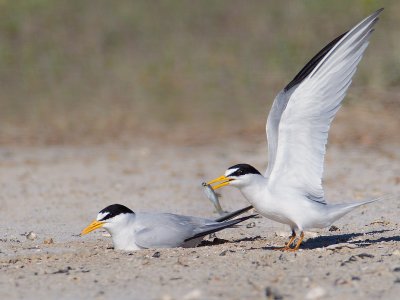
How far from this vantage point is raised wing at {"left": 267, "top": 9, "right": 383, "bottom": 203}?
21.3 feet

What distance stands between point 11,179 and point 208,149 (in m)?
3.30

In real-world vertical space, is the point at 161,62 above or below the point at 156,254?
above

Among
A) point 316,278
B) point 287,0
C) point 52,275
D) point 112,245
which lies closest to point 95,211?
point 112,245

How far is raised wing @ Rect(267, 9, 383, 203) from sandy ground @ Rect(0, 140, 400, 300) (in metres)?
0.52

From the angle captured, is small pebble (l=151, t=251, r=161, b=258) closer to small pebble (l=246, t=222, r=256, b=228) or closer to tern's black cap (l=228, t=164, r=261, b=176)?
tern's black cap (l=228, t=164, r=261, b=176)

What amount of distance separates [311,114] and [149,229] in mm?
1401

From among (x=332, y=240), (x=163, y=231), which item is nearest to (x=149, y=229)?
(x=163, y=231)

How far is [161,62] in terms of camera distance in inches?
711

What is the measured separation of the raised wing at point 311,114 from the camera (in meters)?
6.50

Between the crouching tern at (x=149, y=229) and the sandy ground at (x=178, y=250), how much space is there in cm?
15

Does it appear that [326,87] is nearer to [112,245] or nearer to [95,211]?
[112,245]

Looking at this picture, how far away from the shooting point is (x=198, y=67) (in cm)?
1784

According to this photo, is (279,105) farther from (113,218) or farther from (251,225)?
(251,225)

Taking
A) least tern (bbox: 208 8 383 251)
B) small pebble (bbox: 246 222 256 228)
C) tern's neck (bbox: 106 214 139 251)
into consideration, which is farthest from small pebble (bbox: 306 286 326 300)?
small pebble (bbox: 246 222 256 228)
